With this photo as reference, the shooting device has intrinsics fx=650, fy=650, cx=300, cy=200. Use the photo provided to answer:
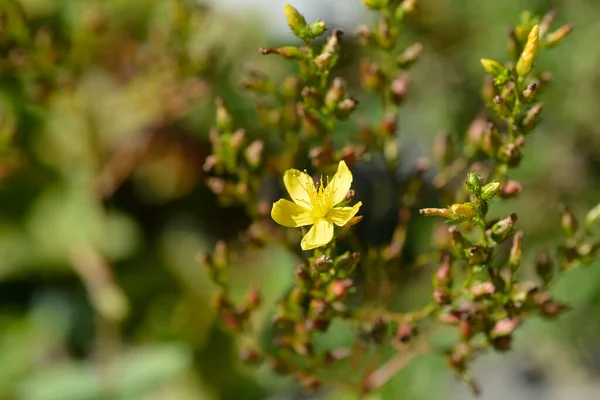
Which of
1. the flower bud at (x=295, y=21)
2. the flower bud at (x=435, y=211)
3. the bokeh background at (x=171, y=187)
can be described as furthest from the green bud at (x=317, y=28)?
the bokeh background at (x=171, y=187)

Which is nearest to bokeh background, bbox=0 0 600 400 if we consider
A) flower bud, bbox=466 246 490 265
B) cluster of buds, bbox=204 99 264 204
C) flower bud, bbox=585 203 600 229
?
cluster of buds, bbox=204 99 264 204

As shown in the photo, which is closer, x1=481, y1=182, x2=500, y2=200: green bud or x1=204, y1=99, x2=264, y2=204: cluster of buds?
x1=481, y1=182, x2=500, y2=200: green bud

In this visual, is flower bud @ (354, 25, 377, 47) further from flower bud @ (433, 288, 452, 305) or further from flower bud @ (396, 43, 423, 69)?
flower bud @ (433, 288, 452, 305)

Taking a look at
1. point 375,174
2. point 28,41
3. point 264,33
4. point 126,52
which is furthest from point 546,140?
point 28,41

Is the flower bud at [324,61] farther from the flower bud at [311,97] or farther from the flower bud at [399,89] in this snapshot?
the flower bud at [399,89]

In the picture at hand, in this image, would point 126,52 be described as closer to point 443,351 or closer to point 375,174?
point 375,174

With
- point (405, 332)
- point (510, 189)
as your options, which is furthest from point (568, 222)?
point (405, 332)
